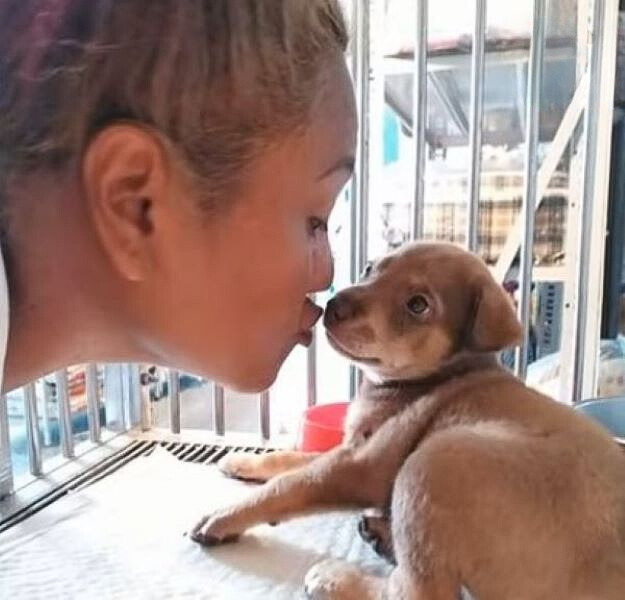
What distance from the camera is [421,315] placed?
3.12 ft

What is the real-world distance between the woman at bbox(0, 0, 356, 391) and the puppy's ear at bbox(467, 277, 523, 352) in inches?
15.4

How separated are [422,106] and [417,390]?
450mm

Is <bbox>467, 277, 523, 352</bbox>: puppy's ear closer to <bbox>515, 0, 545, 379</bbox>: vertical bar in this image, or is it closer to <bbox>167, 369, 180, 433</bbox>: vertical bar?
<bbox>515, 0, 545, 379</bbox>: vertical bar

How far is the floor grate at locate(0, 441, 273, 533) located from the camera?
43.3 inches

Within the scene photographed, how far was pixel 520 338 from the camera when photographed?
96 centimetres

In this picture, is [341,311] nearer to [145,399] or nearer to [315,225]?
[315,225]

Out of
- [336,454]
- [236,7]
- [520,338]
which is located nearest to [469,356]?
[520,338]

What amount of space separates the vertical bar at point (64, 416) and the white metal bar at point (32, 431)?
0.04 metres

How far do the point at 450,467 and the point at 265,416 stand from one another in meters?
0.59

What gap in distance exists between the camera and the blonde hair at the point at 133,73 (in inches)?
18.2

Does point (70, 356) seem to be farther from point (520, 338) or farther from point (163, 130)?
point (520, 338)

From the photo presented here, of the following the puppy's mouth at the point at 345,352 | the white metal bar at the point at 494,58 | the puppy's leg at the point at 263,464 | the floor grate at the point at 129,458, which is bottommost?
the floor grate at the point at 129,458

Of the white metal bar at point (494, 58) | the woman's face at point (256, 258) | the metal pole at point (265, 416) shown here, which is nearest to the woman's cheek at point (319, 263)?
the woman's face at point (256, 258)

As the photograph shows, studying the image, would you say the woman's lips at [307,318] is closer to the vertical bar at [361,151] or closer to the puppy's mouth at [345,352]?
the puppy's mouth at [345,352]
